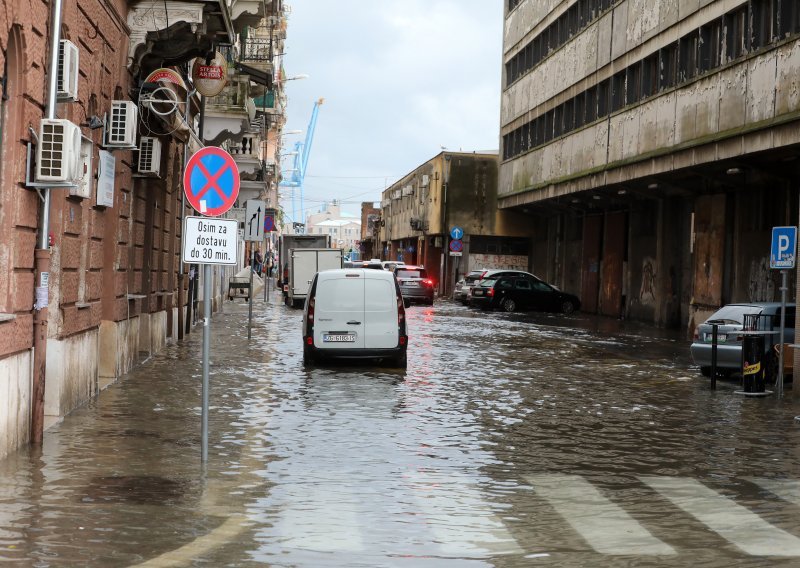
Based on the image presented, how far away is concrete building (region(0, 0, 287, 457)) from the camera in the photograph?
1041 cm

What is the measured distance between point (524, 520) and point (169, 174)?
54.6ft

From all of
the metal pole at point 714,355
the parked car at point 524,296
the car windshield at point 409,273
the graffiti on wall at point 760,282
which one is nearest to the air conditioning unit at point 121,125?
the metal pole at point 714,355

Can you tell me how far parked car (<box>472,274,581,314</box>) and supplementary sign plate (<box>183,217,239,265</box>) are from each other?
38981mm

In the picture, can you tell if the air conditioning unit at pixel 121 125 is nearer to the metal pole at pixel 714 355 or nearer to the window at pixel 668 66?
the metal pole at pixel 714 355

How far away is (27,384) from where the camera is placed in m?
10.7

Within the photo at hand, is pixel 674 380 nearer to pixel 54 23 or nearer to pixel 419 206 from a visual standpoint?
pixel 54 23

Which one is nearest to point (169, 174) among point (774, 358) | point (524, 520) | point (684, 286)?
point (774, 358)

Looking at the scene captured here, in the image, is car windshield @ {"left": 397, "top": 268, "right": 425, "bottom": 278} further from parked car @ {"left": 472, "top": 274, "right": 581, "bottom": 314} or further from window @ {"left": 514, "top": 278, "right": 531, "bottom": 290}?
window @ {"left": 514, "top": 278, "right": 531, "bottom": 290}

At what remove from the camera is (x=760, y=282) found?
105ft

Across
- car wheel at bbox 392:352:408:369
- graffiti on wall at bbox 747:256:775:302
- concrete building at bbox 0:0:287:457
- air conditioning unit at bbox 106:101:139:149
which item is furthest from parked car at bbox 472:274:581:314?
air conditioning unit at bbox 106:101:139:149

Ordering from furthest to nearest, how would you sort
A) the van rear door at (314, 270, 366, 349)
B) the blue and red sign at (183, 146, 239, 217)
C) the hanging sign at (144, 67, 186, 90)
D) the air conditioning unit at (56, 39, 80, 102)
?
the van rear door at (314, 270, 366, 349)
the hanging sign at (144, 67, 186, 90)
the air conditioning unit at (56, 39, 80, 102)
the blue and red sign at (183, 146, 239, 217)

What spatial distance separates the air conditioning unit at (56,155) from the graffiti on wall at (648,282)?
3338cm

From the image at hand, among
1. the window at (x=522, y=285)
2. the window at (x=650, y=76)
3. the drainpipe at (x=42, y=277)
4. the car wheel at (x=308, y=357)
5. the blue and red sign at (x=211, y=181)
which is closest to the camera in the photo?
the drainpipe at (x=42, y=277)

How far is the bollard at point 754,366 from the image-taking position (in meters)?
17.6
